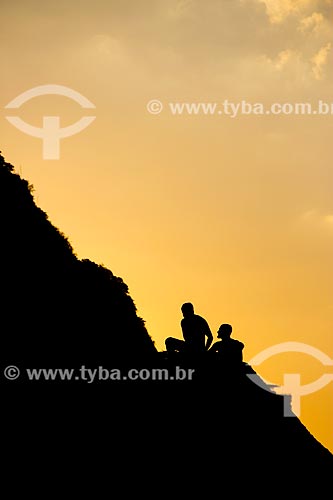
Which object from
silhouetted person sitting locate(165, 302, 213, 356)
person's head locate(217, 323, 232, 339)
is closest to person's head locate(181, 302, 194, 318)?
silhouetted person sitting locate(165, 302, 213, 356)

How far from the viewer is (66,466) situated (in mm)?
17250

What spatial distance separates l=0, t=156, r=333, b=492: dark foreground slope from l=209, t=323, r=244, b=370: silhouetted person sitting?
284 mm

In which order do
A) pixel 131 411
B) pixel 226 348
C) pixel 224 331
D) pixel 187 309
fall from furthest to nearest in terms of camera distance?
pixel 226 348 < pixel 224 331 < pixel 187 309 < pixel 131 411

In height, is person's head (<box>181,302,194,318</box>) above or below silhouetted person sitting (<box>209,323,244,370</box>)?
above

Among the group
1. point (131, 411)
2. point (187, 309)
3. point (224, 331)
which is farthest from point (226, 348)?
point (131, 411)

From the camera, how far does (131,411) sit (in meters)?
19.4

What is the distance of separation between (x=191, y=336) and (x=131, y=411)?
9.13ft

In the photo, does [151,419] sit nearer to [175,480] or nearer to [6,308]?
[175,480]

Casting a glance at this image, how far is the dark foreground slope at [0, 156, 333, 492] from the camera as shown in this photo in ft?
59.2

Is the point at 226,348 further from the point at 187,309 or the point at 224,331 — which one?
the point at 187,309

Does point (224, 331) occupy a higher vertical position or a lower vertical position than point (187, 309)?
lower

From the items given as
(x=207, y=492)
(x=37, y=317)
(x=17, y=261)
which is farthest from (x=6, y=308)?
(x=207, y=492)

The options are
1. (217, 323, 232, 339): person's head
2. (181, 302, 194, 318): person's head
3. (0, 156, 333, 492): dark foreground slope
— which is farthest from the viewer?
(217, 323, 232, 339): person's head

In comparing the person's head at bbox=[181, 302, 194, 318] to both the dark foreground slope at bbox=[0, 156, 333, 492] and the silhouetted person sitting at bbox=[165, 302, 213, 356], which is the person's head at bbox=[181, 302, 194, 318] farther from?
the dark foreground slope at bbox=[0, 156, 333, 492]
